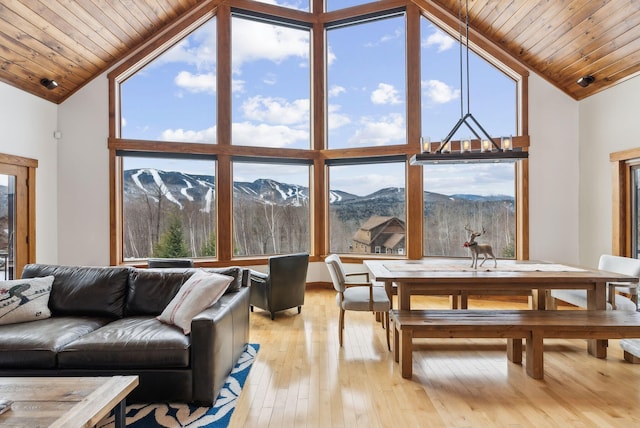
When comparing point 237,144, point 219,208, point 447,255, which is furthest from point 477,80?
point 219,208

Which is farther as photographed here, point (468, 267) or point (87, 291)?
point (468, 267)

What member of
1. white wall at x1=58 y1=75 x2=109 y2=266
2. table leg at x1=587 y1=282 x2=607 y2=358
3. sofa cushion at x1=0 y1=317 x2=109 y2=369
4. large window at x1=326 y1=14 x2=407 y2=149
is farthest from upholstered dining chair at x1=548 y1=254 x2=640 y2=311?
white wall at x1=58 y1=75 x2=109 y2=266

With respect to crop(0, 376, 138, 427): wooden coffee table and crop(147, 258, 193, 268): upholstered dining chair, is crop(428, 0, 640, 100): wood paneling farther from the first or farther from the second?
crop(0, 376, 138, 427): wooden coffee table

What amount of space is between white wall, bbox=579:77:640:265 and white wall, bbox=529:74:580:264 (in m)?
0.11

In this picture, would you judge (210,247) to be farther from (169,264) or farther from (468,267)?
(468,267)

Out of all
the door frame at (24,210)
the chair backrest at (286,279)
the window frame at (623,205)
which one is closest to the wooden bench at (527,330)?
the chair backrest at (286,279)

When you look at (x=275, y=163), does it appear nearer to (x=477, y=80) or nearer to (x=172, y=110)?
(x=172, y=110)

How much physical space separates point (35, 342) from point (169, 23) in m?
4.84

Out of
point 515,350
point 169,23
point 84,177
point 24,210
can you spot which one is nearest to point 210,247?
point 84,177

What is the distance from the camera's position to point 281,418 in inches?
93.0

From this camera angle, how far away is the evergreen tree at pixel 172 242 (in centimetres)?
566

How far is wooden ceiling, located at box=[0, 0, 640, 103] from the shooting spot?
386 cm

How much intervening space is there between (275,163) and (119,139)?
2319 millimetres

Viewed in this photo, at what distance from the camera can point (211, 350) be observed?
244 centimetres
